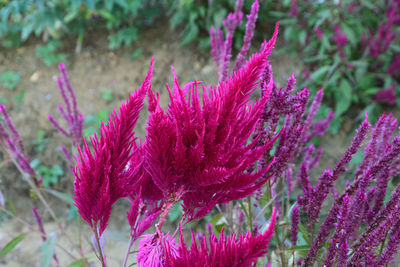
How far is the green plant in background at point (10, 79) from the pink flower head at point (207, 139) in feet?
10.7

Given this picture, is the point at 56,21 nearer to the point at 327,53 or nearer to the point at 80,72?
the point at 80,72

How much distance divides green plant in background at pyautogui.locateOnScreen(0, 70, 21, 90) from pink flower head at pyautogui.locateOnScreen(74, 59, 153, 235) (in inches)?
127

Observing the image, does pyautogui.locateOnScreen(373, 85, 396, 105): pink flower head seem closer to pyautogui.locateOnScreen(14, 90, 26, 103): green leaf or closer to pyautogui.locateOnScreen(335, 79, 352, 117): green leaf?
pyautogui.locateOnScreen(335, 79, 352, 117): green leaf

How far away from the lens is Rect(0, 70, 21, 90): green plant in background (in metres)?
3.31

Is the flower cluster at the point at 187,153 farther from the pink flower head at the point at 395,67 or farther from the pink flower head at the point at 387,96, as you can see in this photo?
the pink flower head at the point at 395,67

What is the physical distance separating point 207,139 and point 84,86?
2.99 meters

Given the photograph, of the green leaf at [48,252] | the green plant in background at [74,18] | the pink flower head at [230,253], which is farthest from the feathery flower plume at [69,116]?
the green plant in background at [74,18]

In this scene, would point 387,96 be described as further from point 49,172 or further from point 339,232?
point 49,172

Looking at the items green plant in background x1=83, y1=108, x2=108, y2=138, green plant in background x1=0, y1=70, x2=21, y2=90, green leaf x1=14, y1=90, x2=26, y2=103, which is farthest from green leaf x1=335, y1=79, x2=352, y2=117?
green plant in background x1=0, y1=70, x2=21, y2=90

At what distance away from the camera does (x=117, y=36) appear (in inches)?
134

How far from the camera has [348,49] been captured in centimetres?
276

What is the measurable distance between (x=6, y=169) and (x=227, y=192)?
2.74 meters

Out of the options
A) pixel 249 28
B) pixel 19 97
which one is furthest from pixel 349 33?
pixel 19 97

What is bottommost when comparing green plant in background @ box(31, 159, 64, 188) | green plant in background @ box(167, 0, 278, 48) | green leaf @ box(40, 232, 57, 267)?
green plant in background @ box(31, 159, 64, 188)
